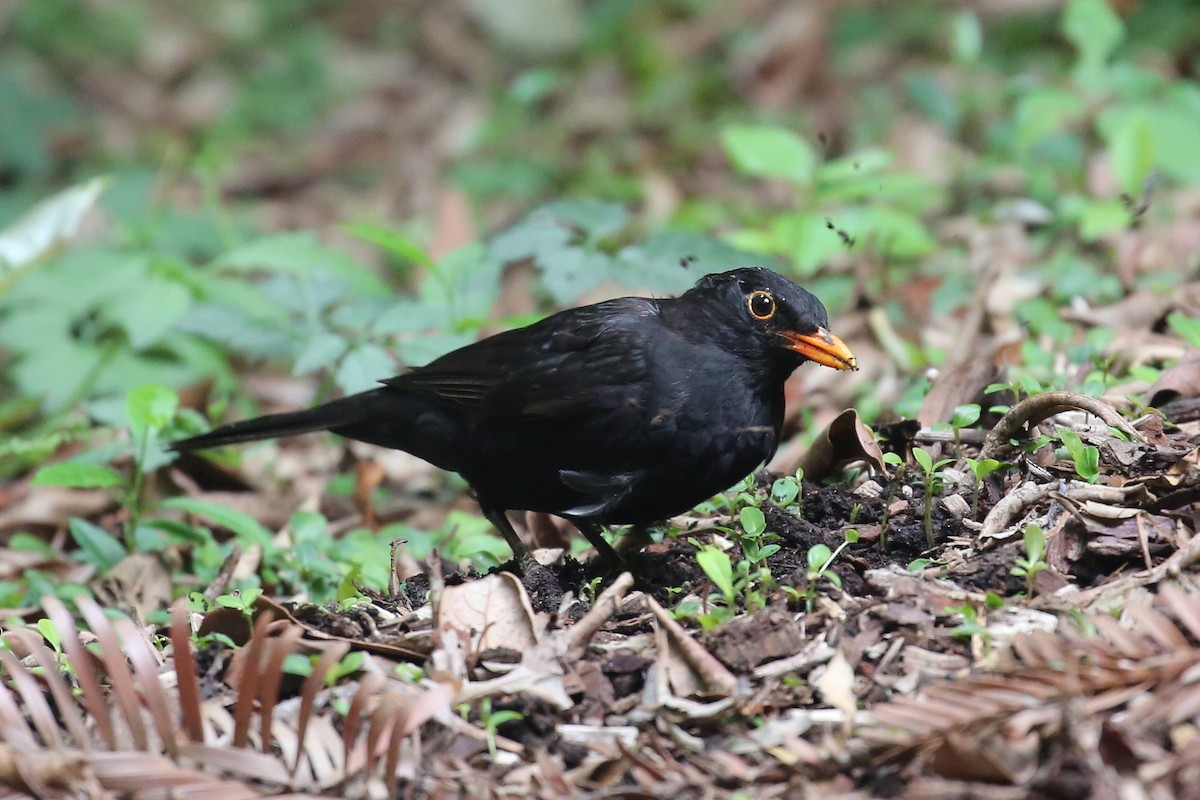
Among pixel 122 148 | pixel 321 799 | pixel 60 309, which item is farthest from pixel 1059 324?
pixel 122 148

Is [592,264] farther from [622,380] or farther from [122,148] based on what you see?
[122,148]

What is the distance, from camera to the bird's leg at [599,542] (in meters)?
4.04

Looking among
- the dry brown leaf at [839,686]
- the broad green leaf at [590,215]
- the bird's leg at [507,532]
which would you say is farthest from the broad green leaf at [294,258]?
the dry brown leaf at [839,686]

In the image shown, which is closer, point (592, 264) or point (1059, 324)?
point (592, 264)

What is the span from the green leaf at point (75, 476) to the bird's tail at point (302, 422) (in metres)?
0.34

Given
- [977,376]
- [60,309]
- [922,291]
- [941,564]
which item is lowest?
[941,564]

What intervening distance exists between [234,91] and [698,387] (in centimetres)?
826

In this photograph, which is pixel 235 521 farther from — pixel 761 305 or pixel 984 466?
pixel 984 466

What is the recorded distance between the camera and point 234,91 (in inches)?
433

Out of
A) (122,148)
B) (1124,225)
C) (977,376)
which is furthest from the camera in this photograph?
(122,148)

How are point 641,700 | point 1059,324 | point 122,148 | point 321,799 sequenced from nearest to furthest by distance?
point 321,799
point 641,700
point 1059,324
point 122,148

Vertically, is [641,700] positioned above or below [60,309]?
below

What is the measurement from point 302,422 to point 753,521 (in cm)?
205

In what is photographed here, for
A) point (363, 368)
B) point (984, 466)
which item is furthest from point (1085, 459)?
point (363, 368)
